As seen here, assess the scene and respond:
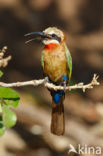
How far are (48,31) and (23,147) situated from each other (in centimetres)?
313

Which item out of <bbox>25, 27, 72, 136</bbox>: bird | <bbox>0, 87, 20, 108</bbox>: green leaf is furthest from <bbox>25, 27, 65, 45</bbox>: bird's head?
<bbox>0, 87, 20, 108</bbox>: green leaf

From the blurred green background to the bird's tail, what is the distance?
212 centimetres

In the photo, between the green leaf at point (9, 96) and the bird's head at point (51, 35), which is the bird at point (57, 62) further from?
the green leaf at point (9, 96)

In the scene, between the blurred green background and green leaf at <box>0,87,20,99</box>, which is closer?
green leaf at <box>0,87,20,99</box>

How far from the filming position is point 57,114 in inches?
148

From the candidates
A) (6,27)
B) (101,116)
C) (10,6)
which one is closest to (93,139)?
(101,116)

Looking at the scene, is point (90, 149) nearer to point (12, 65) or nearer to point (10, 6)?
point (12, 65)

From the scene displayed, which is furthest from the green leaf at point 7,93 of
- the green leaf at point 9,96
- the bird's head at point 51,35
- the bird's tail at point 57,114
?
the bird's tail at point 57,114

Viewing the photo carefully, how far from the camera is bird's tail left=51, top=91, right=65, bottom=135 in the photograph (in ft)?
11.9

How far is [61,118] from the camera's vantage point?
12.2ft

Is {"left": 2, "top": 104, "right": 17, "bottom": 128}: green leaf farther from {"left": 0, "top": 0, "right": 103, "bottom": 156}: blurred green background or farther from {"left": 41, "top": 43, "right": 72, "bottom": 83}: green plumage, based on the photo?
{"left": 0, "top": 0, "right": 103, "bottom": 156}: blurred green background

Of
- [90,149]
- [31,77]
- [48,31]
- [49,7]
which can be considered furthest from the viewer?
[49,7]

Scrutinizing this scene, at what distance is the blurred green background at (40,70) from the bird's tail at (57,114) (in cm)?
212

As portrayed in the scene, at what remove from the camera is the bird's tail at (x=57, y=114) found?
3.63 meters
